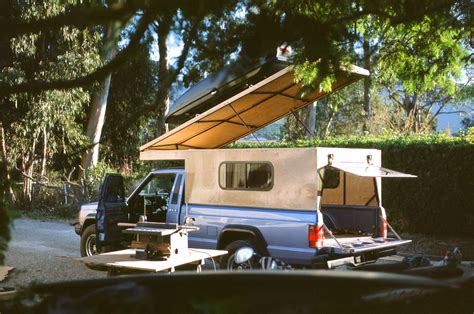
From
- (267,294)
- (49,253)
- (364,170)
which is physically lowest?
(49,253)

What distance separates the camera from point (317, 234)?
24.6ft

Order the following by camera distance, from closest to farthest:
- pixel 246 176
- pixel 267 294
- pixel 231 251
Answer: pixel 267 294, pixel 231 251, pixel 246 176

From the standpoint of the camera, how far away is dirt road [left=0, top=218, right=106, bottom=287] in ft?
30.8

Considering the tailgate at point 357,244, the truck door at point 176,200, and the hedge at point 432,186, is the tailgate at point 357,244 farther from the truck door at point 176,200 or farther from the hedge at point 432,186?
the hedge at point 432,186

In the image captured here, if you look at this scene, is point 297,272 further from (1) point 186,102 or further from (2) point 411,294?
(1) point 186,102

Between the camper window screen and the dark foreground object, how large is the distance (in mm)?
5906

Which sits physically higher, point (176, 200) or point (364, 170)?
point (364, 170)

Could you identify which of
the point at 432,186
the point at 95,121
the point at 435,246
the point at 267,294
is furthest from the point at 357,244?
the point at 95,121

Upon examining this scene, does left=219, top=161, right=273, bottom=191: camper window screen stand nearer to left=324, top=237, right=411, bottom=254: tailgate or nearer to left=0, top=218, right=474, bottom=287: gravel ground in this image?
left=324, top=237, right=411, bottom=254: tailgate

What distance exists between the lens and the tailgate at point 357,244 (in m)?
7.55

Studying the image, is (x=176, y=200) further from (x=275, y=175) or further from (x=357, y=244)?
(x=357, y=244)

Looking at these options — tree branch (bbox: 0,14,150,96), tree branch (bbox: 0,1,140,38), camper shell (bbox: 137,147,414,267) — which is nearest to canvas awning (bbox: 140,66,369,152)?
camper shell (bbox: 137,147,414,267)

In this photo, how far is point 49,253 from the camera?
11.7 meters

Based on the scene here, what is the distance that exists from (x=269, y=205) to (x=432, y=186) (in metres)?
6.16
